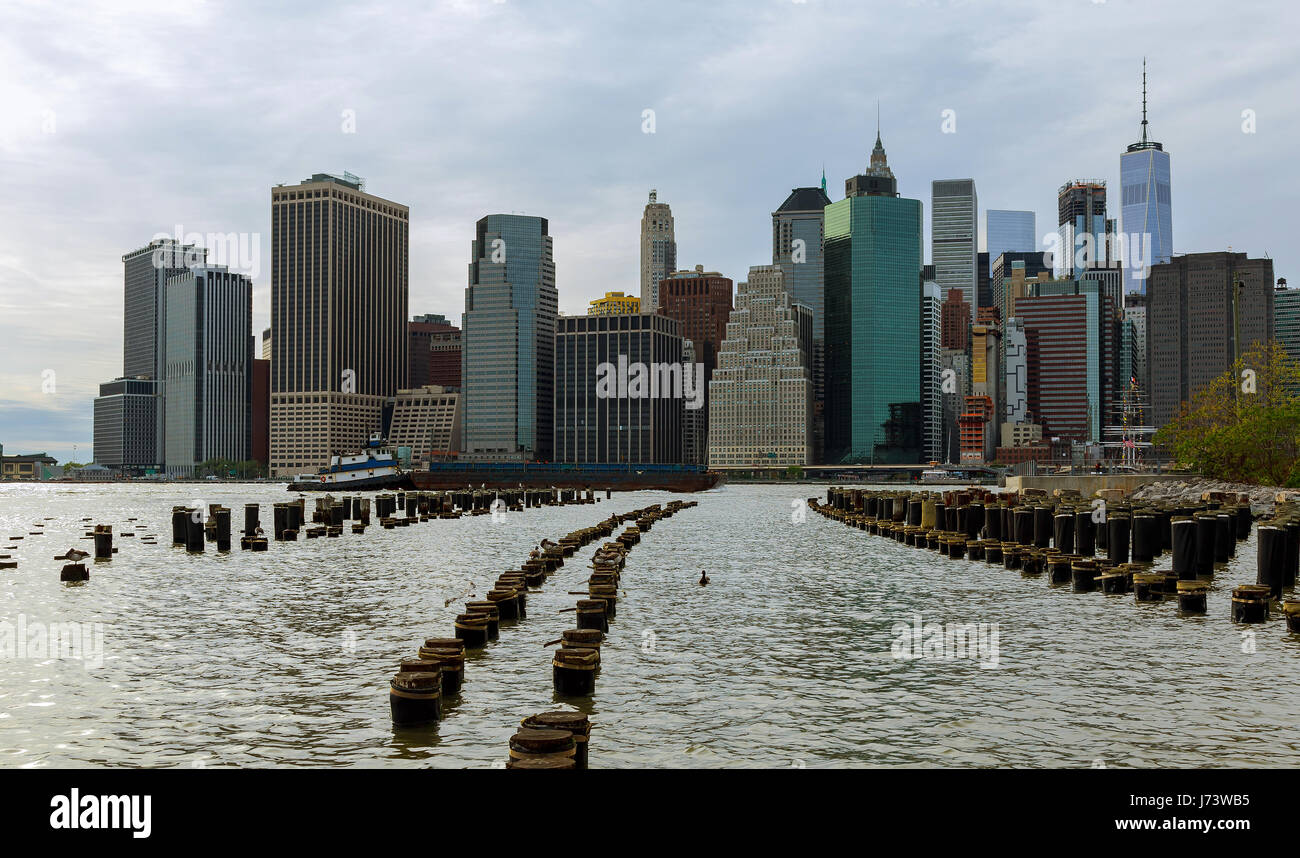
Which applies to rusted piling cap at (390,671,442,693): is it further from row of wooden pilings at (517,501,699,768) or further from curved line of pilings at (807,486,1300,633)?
curved line of pilings at (807,486,1300,633)

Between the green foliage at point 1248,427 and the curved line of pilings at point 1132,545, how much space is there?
2123 centimetres

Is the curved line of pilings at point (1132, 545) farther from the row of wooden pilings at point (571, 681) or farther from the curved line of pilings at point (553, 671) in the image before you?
the curved line of pilings at point (553, 671)

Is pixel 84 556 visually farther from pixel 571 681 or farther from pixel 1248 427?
pixel 1248 427

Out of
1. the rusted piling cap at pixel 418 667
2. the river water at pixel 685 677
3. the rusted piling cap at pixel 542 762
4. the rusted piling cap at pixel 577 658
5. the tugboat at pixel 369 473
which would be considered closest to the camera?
the rusted piling cap at pixel 542 762

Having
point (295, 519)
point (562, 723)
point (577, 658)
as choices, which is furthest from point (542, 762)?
point (295, 519)

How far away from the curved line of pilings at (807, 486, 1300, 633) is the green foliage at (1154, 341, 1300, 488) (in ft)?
69.7

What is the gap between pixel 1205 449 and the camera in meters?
89.8

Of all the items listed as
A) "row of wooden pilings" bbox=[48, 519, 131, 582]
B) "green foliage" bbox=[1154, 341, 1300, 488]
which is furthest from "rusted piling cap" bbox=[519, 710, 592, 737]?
"green foliage" bbox=[1154, 341, 1300, 488]

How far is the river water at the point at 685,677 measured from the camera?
14.1 metres

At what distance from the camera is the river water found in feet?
46.2

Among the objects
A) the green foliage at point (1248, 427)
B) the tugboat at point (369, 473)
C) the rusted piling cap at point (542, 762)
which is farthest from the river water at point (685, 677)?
the tugboat at point (369, 473)

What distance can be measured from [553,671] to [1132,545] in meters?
35.7
